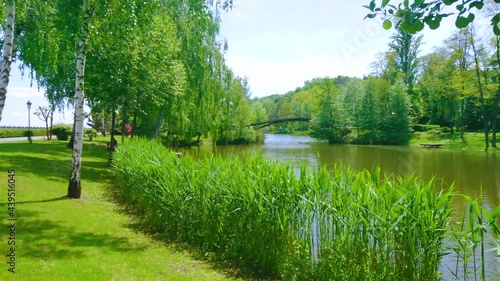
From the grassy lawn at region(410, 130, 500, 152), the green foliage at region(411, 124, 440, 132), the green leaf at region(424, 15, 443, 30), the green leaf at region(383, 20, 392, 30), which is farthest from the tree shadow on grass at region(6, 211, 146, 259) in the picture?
the green foliage at region(411, 124, 440, 132)

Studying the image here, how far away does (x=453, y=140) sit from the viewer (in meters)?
40.2

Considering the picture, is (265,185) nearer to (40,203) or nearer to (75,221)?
(75,221)

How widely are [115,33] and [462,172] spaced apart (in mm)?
17204

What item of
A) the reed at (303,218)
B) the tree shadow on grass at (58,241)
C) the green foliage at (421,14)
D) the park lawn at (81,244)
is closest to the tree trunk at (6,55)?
the tree shadow on grass at (58,241)

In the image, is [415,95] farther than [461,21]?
Yes

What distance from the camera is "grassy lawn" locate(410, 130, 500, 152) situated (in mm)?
35237

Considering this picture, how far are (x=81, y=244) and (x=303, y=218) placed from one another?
11.9ft

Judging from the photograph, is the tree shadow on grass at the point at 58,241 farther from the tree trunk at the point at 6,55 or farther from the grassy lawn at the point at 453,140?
the grassy lawn at the point at 453,140

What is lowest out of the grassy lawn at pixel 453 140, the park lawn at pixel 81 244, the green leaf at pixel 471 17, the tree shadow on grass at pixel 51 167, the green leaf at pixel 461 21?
the park lawn at pixel 81 244

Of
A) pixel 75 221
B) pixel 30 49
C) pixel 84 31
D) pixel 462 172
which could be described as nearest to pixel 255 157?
pixel 75 221

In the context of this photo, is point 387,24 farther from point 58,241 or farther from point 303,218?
point 58,241

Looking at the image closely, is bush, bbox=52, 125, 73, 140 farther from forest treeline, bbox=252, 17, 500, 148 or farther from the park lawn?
forest treeline, bbox=252, 17, 500, 148

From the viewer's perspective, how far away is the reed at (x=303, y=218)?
14.2 ft

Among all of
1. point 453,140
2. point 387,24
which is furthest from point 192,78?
point 453,140
